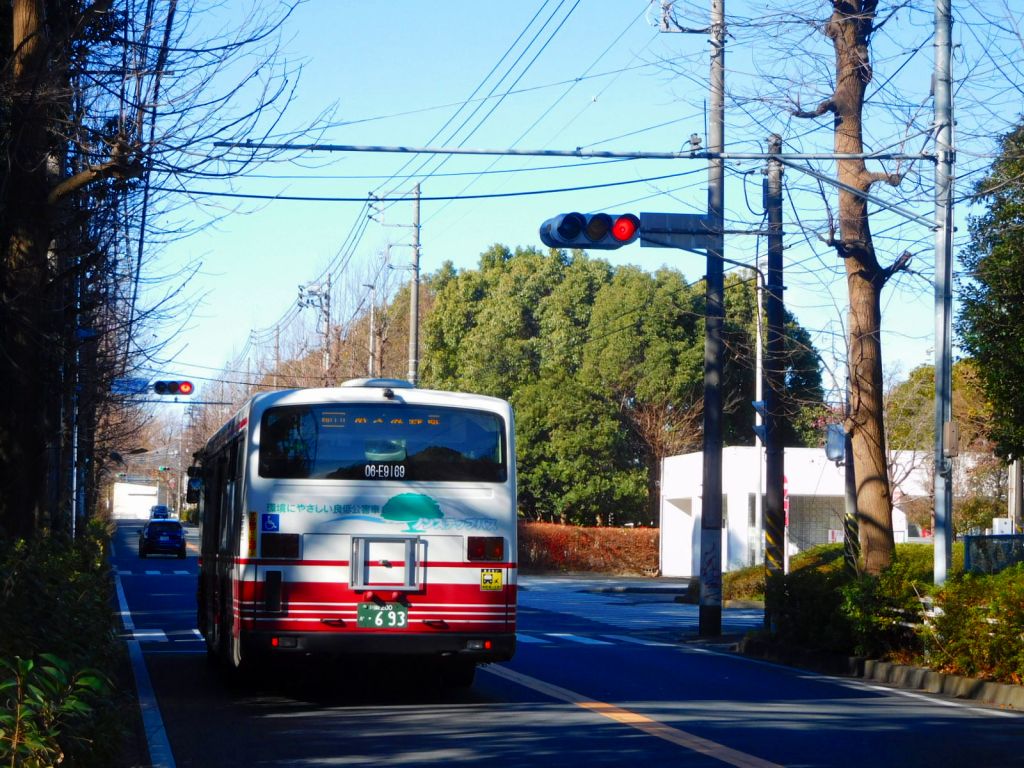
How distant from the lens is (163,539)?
5462cm

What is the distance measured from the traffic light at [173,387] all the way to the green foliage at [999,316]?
24.9 metres

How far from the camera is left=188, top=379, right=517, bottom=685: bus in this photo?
12.1m

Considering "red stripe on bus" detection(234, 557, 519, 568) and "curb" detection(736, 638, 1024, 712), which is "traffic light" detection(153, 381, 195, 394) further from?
"red stripe on bus" detection(234, 557, 519, 568)

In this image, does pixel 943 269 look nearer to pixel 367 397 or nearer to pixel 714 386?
pixel 714 386

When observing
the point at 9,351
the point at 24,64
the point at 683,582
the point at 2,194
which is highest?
the point at 24,64

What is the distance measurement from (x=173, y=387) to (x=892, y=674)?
29465 millimetres

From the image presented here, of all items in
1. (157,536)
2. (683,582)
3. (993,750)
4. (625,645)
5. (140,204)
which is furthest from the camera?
(157,536)

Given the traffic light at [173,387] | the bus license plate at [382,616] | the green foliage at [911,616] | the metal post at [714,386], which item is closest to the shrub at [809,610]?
the green foliage at [911,616]

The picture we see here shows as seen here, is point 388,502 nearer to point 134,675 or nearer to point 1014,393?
point 134,675

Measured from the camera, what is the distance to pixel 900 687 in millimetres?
15141

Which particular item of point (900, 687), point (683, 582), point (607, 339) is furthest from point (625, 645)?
point (607, 339)

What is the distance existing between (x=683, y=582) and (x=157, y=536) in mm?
22425

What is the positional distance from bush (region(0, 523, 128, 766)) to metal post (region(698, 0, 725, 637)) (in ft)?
39.6

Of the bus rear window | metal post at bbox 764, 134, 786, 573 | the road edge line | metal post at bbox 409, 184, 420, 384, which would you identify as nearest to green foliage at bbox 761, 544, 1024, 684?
metal post at bbox 764, 134, 786, 573
